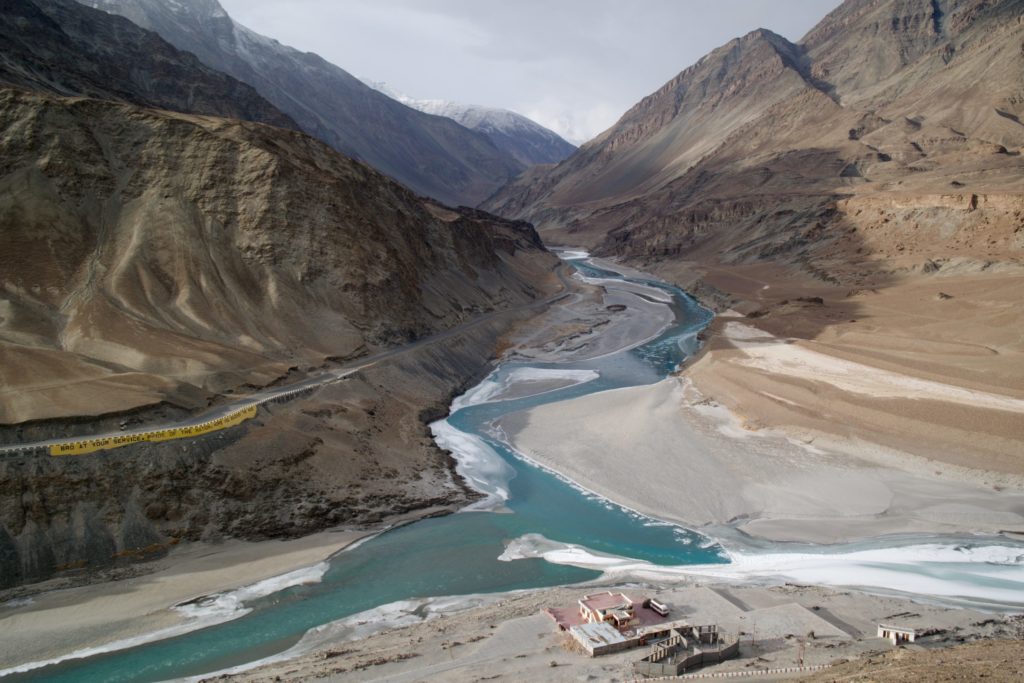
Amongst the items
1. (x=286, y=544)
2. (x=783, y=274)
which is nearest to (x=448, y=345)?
(x=286, y=544)

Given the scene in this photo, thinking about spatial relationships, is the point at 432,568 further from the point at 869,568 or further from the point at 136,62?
the point at 136,62

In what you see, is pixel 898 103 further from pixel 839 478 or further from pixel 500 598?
pixel 500 598

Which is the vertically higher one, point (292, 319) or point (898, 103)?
point (898, 103)

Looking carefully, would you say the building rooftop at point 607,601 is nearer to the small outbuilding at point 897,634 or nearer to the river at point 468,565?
the river at point 468,565

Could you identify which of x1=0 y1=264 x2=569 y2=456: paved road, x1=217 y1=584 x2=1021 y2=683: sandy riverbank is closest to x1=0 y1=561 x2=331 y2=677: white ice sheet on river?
x1=217 y1=584 x2=1021 y2=683: sandy riverbank

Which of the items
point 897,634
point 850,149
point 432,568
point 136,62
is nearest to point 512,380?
point 432,568

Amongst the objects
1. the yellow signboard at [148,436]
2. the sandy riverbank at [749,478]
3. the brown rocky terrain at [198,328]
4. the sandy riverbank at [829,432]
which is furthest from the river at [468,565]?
the yellow signboard at [148,436]

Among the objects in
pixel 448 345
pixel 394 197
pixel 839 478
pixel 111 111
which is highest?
pixel 111 111
